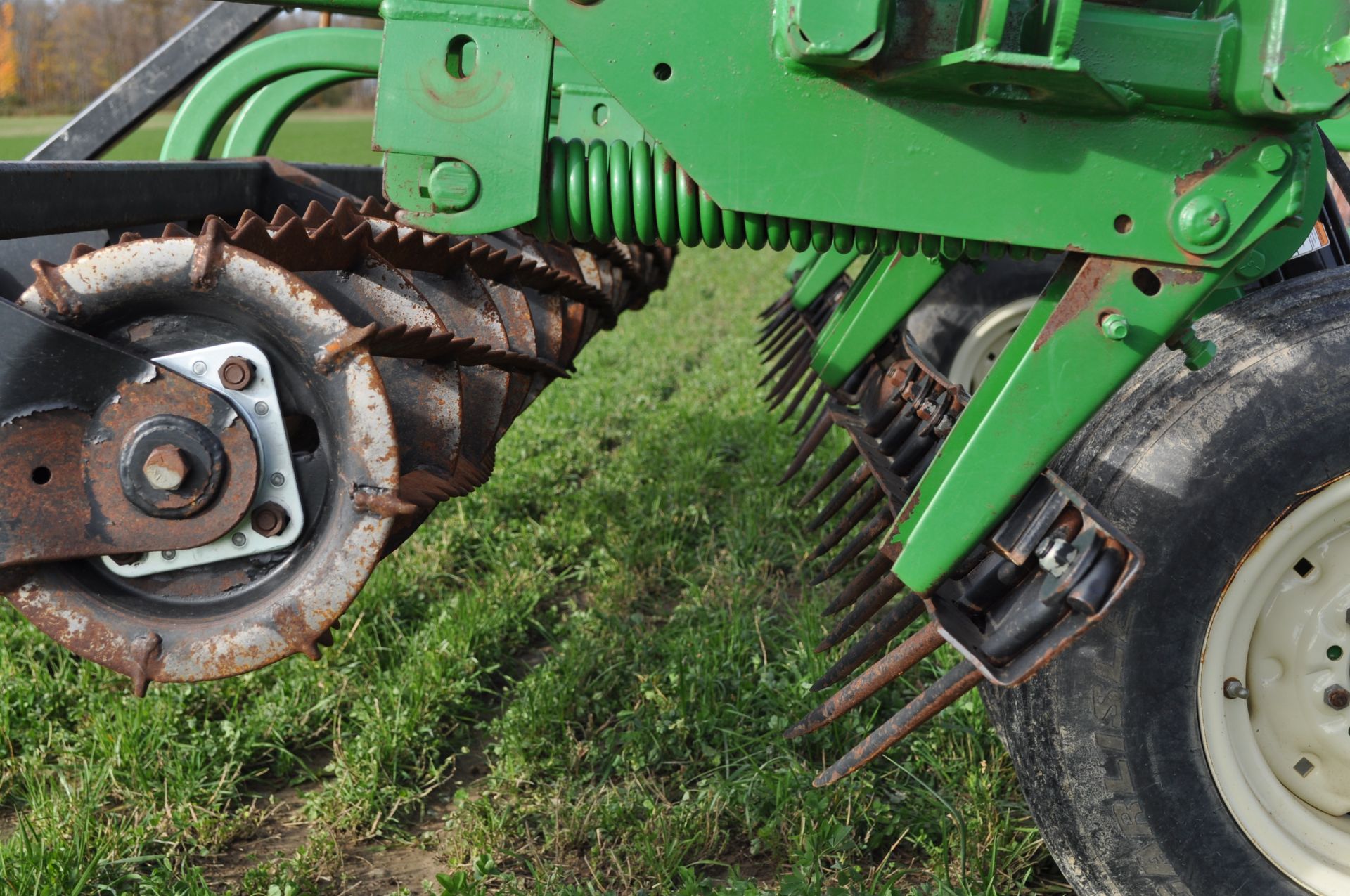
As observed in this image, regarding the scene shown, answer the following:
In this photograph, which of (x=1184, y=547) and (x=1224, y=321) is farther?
(x=1224, y=321)

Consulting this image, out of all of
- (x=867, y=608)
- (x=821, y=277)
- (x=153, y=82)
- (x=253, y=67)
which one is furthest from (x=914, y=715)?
(x=153, y=82)

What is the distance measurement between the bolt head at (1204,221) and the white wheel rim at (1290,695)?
19.3 inches

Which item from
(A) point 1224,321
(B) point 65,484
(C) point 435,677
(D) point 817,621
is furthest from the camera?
(D) point 817,621

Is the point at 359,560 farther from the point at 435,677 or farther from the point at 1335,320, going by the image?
the point at 1335,320

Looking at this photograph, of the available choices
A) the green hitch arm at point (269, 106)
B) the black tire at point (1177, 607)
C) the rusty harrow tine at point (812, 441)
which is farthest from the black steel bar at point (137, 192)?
the black tire at point (1177, 607)

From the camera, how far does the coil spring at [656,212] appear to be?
1.64 metres

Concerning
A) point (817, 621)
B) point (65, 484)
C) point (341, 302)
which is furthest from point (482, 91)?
point (817, 621)

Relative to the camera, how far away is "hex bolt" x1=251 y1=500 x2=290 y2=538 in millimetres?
1624

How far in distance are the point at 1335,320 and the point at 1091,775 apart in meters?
0.84

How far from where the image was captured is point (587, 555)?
3.55 m

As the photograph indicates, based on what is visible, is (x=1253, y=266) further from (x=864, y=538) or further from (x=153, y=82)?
(x=153, y=82)

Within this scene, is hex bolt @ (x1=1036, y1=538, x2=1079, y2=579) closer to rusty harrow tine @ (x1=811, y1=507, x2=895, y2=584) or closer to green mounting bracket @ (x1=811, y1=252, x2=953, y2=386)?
rusty harrow tine @ (x1=811, y1=507, x2=895, y2=584)

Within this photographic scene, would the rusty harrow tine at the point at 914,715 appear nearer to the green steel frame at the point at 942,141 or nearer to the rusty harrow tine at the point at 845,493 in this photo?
the green steel frame at the point at 942,141

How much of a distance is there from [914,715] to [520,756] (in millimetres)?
1019
